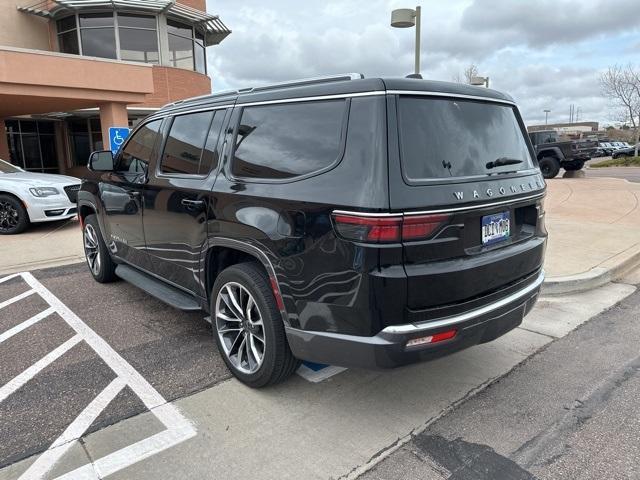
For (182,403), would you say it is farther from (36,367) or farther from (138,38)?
(138,38)

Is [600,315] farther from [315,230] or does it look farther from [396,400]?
[315,230]

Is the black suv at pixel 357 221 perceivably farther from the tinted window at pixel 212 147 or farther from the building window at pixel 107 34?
the building window at pixel 107 34

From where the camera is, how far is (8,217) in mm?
8953

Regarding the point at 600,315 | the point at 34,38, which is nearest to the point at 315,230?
the point at 600,315

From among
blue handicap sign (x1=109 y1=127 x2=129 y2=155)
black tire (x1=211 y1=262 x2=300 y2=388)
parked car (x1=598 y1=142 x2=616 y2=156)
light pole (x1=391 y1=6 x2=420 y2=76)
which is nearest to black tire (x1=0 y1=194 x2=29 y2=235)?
blue handicap sign (x1=109 y1=127 x2=129 y2=155)

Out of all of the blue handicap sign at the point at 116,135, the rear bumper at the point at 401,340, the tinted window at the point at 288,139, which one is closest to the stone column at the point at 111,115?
the blue handicap sign at the point at 116,135

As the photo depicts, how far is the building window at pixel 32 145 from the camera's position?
19516 millimetres

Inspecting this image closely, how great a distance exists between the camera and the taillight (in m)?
2.38

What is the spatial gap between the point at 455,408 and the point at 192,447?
5.19 feet

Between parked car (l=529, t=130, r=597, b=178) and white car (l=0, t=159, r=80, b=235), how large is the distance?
1600 centimetres

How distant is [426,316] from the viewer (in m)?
2.53

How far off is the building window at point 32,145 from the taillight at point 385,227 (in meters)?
20.6

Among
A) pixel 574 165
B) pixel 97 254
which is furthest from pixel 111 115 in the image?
pixel 574 165

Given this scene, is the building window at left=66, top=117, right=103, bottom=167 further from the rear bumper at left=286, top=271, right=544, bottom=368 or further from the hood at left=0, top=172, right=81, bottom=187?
the rear bumper at left=286, top=271, right=544, bottom=368
